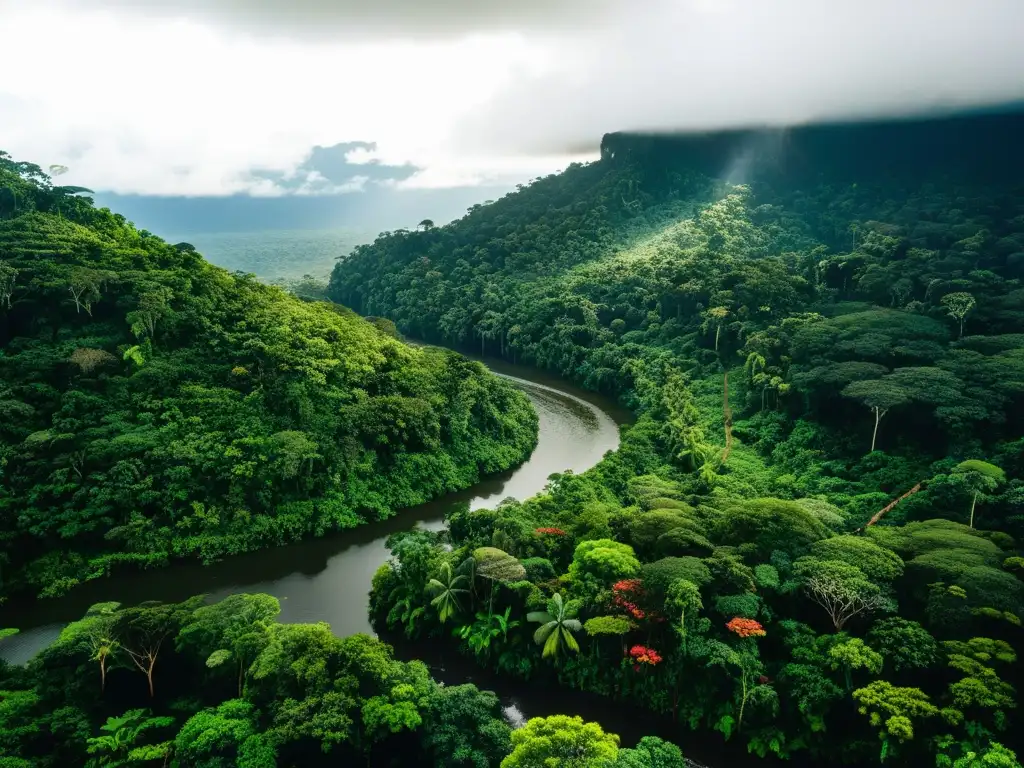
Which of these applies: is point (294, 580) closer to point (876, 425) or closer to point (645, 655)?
point (645, 655)

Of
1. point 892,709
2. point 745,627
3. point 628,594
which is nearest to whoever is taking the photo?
point 892,709

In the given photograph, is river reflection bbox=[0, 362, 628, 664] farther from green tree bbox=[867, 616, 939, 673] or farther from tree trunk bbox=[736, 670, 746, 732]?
green tree bbox=[867, 616, 939, 673]

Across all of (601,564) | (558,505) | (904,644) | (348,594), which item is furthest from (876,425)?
(348,594)

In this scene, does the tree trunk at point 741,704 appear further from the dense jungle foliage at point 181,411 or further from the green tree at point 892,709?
the dense jungle foliage at point 181,411

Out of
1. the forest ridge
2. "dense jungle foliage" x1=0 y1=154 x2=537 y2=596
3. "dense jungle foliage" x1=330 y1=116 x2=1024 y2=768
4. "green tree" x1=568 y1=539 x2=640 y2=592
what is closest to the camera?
the forest ridge

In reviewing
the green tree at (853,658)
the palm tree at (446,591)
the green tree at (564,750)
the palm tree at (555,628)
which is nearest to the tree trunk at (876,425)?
the green tree at (853,658)

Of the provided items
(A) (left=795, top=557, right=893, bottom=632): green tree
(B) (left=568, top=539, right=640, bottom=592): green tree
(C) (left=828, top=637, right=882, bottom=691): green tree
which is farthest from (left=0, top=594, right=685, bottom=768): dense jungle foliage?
(A) (left=795, top=557, right=893, bottom=632): green tree
